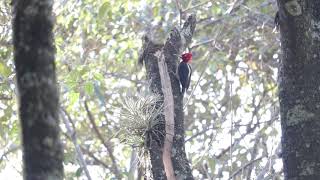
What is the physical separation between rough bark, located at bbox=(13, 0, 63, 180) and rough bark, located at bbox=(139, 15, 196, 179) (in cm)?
156

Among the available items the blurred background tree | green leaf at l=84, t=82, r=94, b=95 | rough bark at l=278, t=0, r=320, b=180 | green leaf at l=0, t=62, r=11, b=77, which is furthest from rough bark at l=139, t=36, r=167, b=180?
the blurred background tree

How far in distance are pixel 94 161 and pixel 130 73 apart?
1243 mm

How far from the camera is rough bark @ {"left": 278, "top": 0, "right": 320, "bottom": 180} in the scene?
2.78m

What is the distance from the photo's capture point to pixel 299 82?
2.86m

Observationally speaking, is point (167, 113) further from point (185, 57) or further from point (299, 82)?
point (185, 57)

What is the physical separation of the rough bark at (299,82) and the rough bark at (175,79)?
63 centimetres

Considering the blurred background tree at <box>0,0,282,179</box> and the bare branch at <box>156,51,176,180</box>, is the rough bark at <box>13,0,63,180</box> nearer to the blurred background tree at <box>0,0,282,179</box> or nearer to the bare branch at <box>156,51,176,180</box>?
the bare branch at <box>156,51,176,180</box>

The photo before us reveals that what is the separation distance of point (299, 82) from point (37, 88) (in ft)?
4.40

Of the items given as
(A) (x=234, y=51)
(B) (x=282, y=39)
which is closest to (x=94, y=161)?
(A) (x=234, y=51)

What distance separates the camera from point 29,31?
5.83ft

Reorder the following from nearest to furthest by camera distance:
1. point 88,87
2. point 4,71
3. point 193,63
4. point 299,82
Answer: point 299,82
point 4,71
point 88,87
point 193,63

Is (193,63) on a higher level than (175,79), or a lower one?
higher

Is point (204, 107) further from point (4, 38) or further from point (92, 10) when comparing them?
point (4, 38)

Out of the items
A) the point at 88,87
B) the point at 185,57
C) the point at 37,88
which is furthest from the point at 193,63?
the point at 37,88
